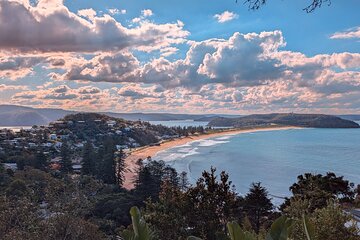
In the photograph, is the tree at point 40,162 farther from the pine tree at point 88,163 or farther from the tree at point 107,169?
the tree at point 107,169

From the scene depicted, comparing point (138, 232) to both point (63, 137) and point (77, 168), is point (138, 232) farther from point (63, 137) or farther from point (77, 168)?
point (63, 137)

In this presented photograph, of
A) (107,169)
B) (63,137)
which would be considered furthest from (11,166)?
(63,137)

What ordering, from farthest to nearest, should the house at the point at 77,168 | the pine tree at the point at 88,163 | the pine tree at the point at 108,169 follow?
the house at the point at 77,168 → the pine tree at the point at 88,163 → the pine tree at the point at 108,169

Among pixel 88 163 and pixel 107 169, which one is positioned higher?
pixel 88 163

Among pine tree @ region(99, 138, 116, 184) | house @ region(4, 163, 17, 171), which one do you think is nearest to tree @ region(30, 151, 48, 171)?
house @ region(4, 163, 17, 171)

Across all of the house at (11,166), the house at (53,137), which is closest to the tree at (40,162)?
the house at (11,166)

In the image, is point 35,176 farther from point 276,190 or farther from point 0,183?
point 276,190

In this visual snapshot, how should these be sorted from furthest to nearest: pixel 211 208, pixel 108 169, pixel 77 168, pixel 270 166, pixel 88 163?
pixel 77 168 < pixel 270 166 < pixel 88 163 < pixel 108 169 < pixel 211 208

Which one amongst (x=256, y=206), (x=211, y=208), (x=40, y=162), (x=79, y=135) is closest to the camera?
(x=211, y=208)

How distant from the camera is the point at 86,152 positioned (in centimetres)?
6594

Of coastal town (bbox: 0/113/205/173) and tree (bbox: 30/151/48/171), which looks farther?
coastal town (bbox: 0/113/205/173)

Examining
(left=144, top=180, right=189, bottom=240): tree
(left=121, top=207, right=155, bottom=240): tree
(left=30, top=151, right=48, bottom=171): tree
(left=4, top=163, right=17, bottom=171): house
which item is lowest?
(left=4, top=163, right=17, bottom=171): house

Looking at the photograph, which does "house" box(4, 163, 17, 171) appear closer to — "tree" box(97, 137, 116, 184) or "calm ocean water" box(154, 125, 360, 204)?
"tree" box(97, 137, 116, 184)

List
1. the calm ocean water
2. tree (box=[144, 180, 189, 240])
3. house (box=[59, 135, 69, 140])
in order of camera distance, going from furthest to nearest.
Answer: house (box=[59, 135, 69, 140]) → the calm ocean water → tree (box=[144, 180, 189, 240])
